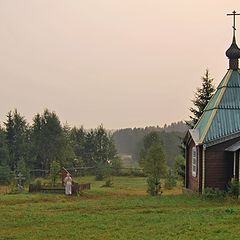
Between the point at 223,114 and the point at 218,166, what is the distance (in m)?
2.57

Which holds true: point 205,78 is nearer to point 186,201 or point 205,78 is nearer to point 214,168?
point 214,168

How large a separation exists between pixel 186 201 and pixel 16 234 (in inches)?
342

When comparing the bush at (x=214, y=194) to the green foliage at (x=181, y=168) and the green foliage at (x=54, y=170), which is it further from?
the green foliage at (x=54, y=170)

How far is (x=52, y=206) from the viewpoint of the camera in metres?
18.2

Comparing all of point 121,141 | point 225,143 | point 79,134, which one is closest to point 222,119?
point 225,143

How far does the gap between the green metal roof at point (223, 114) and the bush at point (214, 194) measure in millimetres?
2196

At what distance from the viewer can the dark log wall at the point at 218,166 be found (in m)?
21.5

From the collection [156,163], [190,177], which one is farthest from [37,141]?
[190,177]

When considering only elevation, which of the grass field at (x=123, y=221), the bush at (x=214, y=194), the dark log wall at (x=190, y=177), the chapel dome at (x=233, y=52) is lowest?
the grass field at (x=123, y=221)

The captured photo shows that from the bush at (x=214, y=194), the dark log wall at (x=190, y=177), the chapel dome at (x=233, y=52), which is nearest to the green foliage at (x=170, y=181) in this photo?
the dark log wall at (x=190, y=177)

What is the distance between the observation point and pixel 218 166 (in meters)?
21.6

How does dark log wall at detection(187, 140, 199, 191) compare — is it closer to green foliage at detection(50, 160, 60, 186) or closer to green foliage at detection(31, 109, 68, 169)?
green foliage at detection(50, 160, 60, 186)

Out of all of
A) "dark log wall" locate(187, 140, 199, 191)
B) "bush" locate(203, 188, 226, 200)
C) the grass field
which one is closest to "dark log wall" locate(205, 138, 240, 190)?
"bush" locate(203, 188, 226, 200)

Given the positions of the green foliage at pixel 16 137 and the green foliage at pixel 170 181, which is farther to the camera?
the green foliage at pixel 16 137
